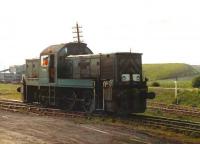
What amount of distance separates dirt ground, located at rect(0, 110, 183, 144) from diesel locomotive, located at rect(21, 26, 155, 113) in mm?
2671

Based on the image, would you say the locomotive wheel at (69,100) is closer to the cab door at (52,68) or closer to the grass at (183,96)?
the cab door at (52,68)

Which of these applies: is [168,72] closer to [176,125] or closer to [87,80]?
[87,80]

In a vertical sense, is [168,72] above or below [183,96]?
above

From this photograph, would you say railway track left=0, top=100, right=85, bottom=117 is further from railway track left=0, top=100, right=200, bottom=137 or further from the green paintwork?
the green paintwork

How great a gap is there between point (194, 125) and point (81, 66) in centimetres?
905

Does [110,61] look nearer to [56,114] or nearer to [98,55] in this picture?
[98,55]

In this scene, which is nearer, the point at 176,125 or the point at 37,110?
the point at 176,125

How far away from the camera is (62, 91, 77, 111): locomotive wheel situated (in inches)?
990

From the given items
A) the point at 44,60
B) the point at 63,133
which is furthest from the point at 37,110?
the point at 63,133

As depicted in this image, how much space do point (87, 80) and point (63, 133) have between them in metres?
6.78

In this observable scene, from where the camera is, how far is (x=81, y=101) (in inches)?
968

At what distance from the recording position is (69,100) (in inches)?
1019

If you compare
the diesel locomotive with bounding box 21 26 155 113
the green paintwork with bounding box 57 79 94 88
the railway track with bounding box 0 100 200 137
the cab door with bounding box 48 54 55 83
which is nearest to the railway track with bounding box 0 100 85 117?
the railway track with bounding box 0 100 200 137

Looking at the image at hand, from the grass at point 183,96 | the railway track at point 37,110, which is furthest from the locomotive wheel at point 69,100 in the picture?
the grass at point 183,96
